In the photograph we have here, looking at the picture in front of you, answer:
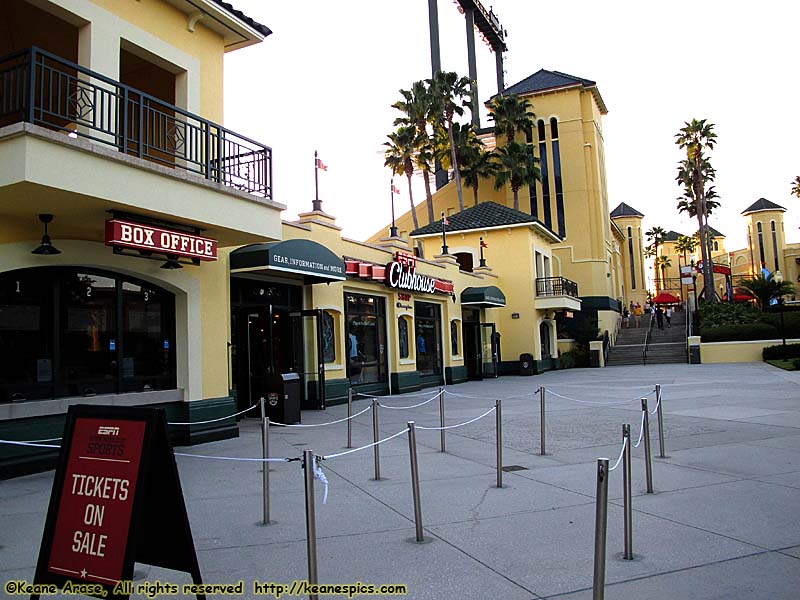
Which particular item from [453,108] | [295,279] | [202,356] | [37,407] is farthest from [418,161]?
[37,407]

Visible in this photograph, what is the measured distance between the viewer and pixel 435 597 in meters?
4.52

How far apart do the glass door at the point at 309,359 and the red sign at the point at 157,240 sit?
6.24 meters

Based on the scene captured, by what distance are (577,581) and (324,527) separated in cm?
252

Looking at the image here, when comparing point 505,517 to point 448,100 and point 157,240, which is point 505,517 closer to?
point 157,240

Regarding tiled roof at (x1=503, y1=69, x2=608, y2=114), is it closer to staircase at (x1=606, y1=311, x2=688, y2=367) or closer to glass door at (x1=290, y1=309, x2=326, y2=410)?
staircase at (x1=606, y1=311, x2=688, y2=367)

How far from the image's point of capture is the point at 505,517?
651 cm

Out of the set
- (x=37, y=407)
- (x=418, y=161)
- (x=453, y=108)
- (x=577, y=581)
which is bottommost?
(x=577, y=581)

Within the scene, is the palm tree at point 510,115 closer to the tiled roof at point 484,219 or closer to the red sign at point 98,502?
the tiled roof at point 484,219

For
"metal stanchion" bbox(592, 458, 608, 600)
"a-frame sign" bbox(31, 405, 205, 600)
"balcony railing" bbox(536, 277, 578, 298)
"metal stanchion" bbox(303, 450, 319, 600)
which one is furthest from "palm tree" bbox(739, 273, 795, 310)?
"a-frame sign" bbox(31, 405, 205, 600)

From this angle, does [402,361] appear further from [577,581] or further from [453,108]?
[453,108]

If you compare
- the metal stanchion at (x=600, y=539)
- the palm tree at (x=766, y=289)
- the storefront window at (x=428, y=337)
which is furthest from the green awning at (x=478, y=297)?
the palm tree at (x=766, y=289)

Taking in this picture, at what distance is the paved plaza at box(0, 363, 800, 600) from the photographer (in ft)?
16.1

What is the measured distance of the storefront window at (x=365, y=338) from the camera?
19.3m

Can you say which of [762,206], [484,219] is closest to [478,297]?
→ [484,219]
